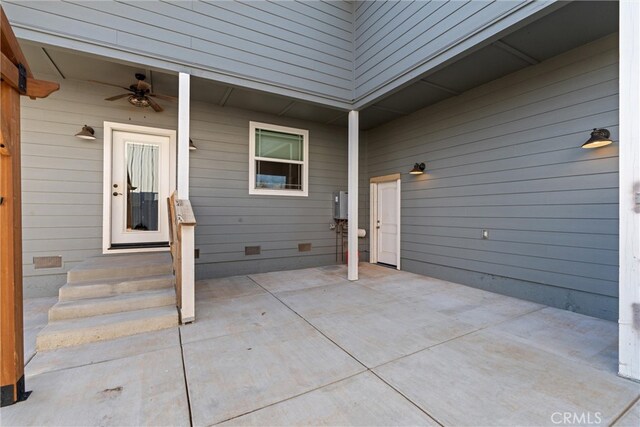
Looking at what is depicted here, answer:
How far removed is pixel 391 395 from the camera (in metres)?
1.83

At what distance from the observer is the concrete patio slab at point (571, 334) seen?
2.34 metres

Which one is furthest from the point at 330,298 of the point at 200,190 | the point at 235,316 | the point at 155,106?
the point at 155,106

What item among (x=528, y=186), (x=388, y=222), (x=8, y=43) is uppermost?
(x=8, y=43)

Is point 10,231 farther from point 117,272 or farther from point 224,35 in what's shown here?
point 224,35

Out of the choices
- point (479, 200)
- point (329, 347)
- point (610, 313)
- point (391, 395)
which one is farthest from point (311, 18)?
point (610, 313)

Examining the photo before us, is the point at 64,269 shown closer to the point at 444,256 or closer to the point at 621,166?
the point at 444,256

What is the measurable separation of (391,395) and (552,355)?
1591mm

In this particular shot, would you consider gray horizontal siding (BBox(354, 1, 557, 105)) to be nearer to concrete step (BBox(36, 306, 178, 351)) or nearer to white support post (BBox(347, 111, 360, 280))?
white support post (BBox(347, 111, 360, 280))

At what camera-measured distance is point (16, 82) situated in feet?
5.89

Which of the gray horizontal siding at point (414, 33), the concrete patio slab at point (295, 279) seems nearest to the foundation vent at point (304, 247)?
the concrete patio slab at point (295, 279)

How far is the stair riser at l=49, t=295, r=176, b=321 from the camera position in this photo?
8.96 ft

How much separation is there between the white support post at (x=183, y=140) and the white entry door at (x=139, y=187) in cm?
167

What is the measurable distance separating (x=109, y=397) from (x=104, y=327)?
1078mm

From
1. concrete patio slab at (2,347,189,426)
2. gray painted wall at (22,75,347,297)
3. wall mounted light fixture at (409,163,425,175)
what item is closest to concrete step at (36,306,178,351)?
concrete patio slab at (2,347,189,426)
